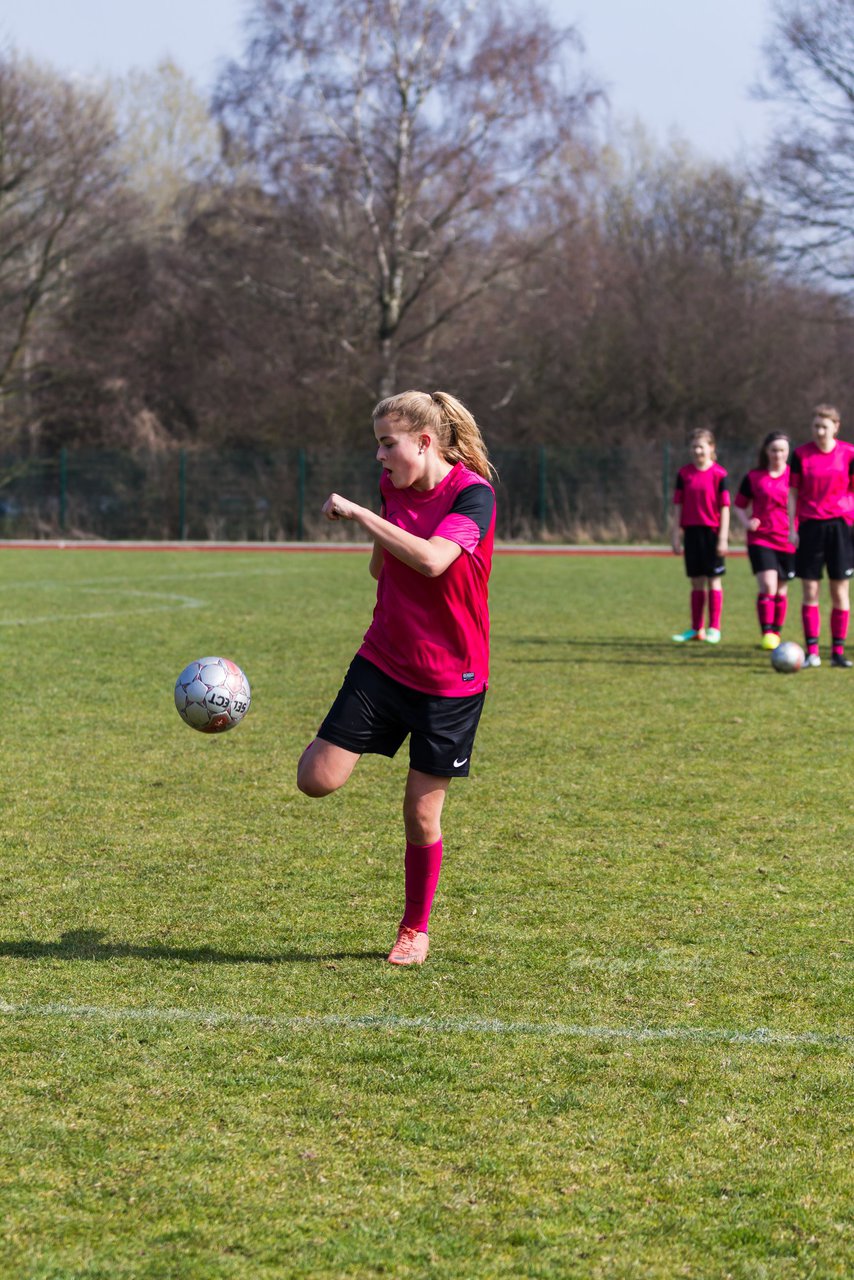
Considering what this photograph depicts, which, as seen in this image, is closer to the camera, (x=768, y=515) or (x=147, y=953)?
(x=147, y=953)

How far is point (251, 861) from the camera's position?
245 inches

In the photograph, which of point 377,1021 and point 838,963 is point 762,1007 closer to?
point 838,963

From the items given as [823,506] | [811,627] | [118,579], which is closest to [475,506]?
[823,506]

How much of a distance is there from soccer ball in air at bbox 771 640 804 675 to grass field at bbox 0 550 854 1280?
8.72ft

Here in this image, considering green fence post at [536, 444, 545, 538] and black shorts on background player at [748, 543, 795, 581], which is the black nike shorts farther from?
green fence post at [536, 444, 545, 538]

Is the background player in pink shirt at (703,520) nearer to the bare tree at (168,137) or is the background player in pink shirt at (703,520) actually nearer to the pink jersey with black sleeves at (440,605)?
the pink jersey with black sleeves at (440,605)

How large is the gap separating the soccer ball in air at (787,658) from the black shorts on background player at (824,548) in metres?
0.78

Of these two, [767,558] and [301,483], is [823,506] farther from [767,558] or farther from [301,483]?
[301,483]

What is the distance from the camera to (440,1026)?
4.29 m

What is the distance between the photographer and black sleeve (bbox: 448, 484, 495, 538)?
4762mm

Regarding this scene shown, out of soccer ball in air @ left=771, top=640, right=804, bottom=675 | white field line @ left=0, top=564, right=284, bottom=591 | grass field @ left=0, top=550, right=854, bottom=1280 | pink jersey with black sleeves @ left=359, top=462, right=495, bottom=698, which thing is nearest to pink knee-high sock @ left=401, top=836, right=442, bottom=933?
grass field @ left=0, top=550, right=854, bottom=1280

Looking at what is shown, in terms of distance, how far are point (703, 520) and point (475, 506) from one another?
10226mm

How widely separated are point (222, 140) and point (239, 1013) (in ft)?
114

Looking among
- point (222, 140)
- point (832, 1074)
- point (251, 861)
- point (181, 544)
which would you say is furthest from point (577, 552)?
point (832, 1074)
